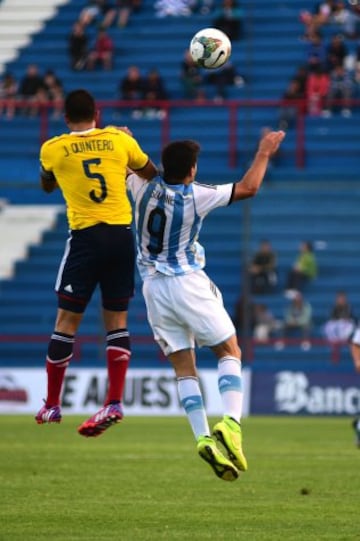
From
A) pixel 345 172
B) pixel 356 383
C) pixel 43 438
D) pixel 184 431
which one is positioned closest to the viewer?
pixel 43 438

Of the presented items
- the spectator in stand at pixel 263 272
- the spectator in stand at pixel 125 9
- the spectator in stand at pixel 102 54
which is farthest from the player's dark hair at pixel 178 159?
the spectator in stand at pixel 125 9

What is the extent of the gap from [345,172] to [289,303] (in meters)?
4.51

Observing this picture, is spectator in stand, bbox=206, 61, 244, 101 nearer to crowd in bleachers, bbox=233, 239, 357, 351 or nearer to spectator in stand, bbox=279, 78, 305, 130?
spectator in stand, bbox=279, 78, 305, 130

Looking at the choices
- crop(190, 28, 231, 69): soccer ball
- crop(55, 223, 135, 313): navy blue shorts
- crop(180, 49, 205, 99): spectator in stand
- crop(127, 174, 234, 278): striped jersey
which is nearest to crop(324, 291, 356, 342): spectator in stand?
crop(180, 49, 205, 99): spectator in stand

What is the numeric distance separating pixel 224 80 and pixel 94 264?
20714mm

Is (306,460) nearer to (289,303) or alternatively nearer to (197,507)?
(197,507)

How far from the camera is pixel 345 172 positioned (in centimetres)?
2931

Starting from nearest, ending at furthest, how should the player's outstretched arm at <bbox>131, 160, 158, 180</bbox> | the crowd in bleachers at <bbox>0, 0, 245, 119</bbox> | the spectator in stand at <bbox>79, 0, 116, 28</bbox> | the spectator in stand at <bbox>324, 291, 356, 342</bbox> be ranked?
the player's outstretched arm at <bbox>131, 160, 158, 180</bbox>
the spectator in stand at <bbox>324, 291, 356, 342</bbox>
the crowd in bleachers at <bbox>0, 0, 245, 119</bbox>
the spectator in stand at <bbox>79, 0, 116, 28</bbox>

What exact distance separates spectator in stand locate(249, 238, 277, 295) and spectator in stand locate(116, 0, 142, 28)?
9706 mm

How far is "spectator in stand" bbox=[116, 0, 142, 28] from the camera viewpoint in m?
33.8

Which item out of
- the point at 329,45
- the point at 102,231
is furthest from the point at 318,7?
the point at 102,231

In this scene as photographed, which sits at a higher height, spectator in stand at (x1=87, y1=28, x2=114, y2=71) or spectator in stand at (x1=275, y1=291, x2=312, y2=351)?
spectator in stand at (x1=87, y1=28, x2=114, y2=71)

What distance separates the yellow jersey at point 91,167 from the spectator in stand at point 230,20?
21.1 metres

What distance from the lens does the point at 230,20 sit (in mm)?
31750
